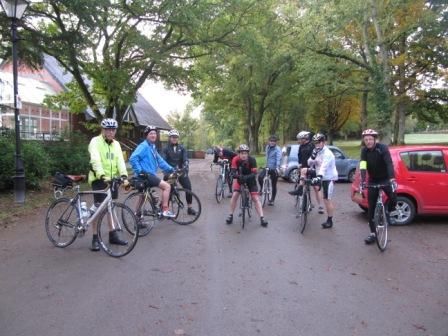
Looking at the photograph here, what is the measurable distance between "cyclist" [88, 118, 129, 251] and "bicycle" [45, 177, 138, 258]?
0.09 meters

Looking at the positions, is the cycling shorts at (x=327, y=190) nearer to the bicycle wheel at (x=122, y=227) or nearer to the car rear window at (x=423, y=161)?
the car rear window at (x=423, y=161)

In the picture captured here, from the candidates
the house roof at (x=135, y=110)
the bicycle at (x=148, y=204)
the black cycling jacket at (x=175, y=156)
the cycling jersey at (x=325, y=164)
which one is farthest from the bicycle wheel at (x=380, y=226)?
the house roof at (x=135, y=110)

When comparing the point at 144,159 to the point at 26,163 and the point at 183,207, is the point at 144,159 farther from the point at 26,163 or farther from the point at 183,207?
the point at 26,163

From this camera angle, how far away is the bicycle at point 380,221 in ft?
24.2

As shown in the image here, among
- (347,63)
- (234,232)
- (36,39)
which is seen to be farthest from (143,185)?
(347,63)

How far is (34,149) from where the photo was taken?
1384cm

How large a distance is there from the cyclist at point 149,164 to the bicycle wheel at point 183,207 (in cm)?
54

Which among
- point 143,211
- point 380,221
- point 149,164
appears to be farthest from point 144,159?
point 380,221

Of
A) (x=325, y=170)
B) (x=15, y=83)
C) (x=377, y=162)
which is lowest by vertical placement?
(x=325, y=170)

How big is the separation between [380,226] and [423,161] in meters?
2.83

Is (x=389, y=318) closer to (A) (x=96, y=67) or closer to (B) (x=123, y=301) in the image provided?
(B) (x=123, y=301)

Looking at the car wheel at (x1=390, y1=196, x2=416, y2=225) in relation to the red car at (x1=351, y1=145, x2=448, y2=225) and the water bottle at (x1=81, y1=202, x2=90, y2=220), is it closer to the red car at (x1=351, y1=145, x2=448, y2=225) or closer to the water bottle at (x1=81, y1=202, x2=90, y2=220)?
the red car at (x1=351, y1=145, x2=448, y2=225)

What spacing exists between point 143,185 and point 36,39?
29.9 feet

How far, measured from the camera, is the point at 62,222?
289 inches
